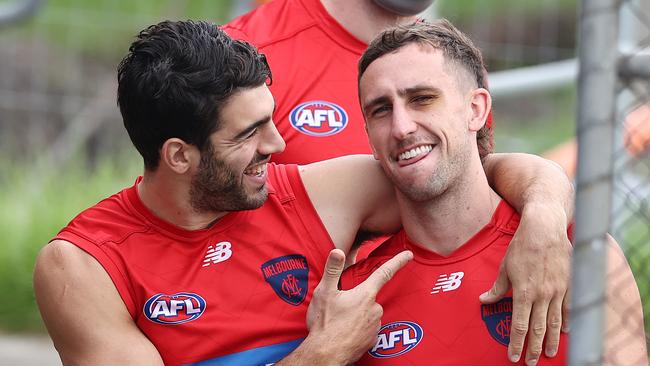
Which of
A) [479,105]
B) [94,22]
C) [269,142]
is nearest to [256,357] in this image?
[269,142]

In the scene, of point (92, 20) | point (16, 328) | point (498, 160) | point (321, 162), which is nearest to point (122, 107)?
point (321, 162)

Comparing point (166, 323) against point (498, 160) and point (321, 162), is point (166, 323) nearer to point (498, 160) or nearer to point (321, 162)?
point (321, 162)

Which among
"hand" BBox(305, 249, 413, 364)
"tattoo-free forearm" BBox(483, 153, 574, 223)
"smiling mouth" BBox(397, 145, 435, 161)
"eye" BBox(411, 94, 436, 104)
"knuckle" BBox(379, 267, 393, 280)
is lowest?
"hand" BBox(305, 249, 413, 364)

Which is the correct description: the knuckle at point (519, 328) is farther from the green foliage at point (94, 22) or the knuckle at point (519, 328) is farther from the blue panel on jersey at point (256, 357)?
the green foliage at point (94, 22)

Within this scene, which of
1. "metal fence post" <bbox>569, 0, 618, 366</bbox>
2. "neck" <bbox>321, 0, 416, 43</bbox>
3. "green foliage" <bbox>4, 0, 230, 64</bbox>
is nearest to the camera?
"metal fence post" <bbox>569, 0, 618, 366</bbox>

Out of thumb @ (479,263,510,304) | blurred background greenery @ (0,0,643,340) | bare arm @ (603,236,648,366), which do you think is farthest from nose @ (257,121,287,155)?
blurred background greenery @ (0,0,643,340)

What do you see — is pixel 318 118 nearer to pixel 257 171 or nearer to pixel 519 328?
pixel 257 171

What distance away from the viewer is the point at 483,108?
3.14 m

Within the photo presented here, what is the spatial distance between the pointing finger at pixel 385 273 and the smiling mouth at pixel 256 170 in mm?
416

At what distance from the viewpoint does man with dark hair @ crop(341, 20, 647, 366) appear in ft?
9.83

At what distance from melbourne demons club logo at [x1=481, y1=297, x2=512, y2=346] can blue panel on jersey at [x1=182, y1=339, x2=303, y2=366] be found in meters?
0.52

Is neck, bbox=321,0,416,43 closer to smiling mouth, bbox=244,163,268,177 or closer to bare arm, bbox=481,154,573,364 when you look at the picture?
smiling mouth, bbox=244,163,268,177

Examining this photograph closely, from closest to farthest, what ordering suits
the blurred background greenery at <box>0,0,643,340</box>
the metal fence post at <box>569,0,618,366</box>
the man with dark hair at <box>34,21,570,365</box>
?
the metal fence post at <box>569,0,618,366</box> < the man with dark hair at <box>34,21,570,365</box> < the blurred background greenery at <box>0,0,643,340</box>

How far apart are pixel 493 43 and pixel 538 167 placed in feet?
16.4
